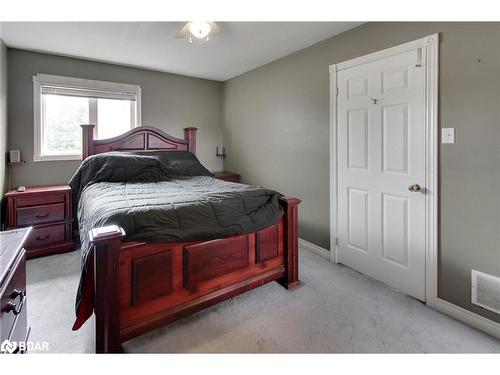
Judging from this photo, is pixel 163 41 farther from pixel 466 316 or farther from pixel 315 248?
pixel 466 316

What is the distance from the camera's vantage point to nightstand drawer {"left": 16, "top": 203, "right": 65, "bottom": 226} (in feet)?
9.62

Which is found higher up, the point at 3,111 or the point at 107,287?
the point at 3,111

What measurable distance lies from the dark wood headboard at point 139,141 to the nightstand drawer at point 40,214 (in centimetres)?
74

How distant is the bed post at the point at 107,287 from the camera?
1.46 m

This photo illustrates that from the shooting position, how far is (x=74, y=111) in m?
3.57

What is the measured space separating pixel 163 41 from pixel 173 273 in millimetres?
2436

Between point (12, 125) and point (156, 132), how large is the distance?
5.20ft

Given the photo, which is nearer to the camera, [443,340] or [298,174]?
[443,340]

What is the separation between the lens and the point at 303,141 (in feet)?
10.7

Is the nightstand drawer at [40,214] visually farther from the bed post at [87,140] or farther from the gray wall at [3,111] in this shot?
the bed post at [87,140]

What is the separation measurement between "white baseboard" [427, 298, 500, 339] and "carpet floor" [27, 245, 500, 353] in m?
0.05

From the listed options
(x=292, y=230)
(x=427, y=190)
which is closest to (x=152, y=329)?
(x=292, y=230)

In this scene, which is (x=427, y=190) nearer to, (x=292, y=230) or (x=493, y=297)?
(x=493, y=297)

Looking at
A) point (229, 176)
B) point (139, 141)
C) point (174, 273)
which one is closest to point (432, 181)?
point (174, 273)
